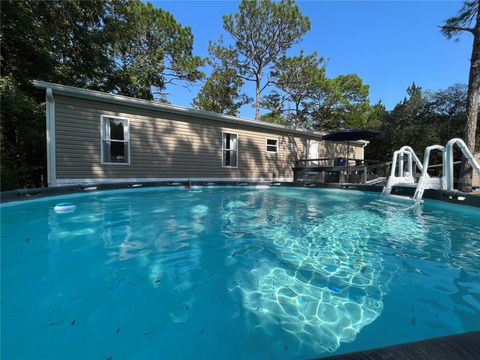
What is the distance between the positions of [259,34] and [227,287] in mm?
16767

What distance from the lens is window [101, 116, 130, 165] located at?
740 cm

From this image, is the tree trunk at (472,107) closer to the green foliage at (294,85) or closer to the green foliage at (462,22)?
the green foliage at (462,22)

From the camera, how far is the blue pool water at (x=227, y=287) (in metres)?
1.28

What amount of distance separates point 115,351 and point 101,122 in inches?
295

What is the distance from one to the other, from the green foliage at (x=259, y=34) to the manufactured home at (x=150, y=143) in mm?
6839

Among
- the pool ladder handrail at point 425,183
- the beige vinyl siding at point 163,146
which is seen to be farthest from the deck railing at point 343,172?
the pool ladder handrail at point 425,183

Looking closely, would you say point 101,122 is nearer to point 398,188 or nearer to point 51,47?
point 51,47

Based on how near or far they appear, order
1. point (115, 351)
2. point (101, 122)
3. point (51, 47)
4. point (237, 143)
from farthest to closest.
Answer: point (237, 143) < point (51, 47) < point (101, 122) < point (115, 351)

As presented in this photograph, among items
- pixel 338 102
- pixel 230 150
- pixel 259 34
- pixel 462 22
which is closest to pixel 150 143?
pixel 230 150

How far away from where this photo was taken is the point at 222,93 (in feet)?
58.9

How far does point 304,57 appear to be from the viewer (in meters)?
15.9

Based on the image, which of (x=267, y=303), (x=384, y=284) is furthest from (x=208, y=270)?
(x=384, y=284)

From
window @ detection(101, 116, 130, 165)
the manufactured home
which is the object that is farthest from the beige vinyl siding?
window @ detection(101, 116, 130, 165)

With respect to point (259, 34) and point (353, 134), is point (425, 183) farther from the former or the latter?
point (259, 34)
